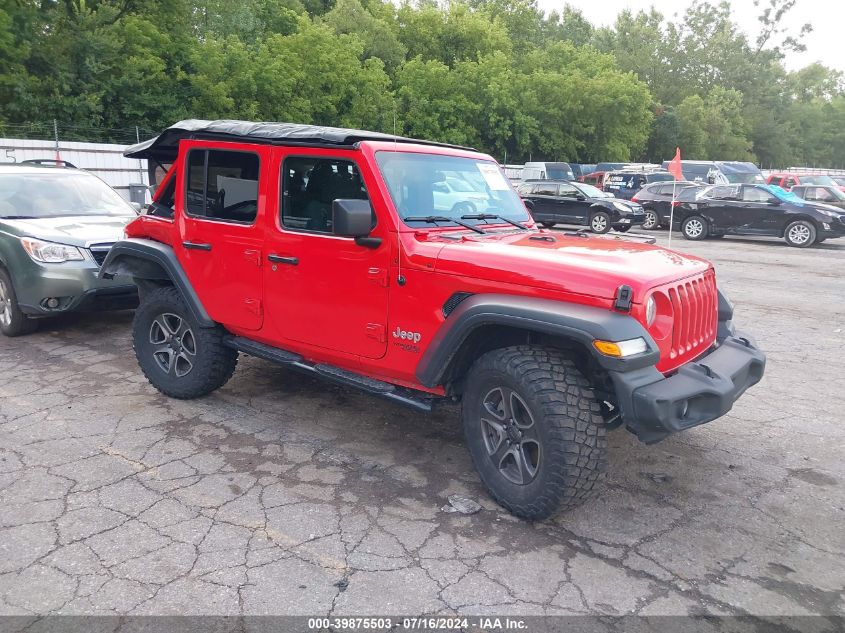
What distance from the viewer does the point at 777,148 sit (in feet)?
218

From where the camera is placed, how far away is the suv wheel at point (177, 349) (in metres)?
4.86

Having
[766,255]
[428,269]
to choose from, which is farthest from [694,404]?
[766,255]

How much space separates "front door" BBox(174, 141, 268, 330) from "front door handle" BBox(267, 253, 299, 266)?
14cm

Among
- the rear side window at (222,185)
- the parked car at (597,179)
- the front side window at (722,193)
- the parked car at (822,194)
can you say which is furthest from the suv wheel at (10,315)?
the parked car at (597,179)

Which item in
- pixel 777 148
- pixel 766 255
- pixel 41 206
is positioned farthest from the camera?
pixel 777 148

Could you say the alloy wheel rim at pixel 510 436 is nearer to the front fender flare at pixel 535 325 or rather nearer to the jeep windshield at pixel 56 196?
the front fender flare at pixel 535 325

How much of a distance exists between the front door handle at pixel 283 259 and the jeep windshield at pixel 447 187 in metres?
0.77

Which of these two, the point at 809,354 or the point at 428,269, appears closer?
the point at 428,269

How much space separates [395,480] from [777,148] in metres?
73.9

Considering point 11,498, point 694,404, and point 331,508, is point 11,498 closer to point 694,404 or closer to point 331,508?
point 331,508

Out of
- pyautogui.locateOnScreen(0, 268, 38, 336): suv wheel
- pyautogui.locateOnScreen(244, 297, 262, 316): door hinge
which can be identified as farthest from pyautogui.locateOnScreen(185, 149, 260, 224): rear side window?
pyautogui.locateOnScreen(0, 268, 38, 336): suv wheel

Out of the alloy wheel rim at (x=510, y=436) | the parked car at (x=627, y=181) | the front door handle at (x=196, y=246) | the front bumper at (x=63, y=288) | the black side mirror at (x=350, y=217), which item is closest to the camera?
the alloy wheel rim at (x=510, y=436)

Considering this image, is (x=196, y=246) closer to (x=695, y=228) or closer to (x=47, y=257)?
(x=47, y=257)

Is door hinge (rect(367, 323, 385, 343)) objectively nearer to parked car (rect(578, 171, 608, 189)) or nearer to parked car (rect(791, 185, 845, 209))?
parked car (rect(791, 185, 845, 209))
